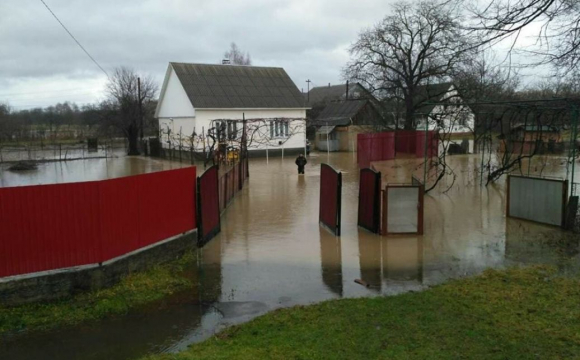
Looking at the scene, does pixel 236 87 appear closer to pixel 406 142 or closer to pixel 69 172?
pixel 406 142

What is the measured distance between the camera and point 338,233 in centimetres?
1202

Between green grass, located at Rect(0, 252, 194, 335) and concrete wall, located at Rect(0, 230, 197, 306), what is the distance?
0.11 metres

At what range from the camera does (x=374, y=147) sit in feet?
97.8

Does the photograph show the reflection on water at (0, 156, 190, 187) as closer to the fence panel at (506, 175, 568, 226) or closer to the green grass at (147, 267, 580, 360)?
the fence panel at (506, 175, 568, 226)

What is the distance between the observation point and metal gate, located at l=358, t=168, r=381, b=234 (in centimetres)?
1188

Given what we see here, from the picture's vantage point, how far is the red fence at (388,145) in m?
29.2

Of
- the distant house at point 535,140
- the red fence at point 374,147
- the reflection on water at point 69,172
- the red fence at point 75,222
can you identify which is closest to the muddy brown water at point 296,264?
the red fence at point 75,222

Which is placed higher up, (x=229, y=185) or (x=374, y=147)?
(x=374, y=147)

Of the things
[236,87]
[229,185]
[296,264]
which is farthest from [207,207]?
[236,87]

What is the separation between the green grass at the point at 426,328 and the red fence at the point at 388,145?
20.3 m

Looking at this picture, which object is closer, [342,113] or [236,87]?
[236,87]

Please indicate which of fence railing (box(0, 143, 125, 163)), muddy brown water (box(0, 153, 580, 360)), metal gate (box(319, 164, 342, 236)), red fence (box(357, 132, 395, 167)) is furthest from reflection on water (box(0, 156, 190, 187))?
metal gate (box(319, 164, 342, 236))

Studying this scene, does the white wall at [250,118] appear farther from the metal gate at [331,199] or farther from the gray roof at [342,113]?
the metal gate at [331,199]

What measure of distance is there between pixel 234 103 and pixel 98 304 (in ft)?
109
